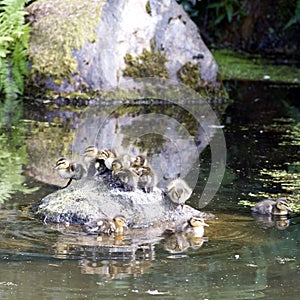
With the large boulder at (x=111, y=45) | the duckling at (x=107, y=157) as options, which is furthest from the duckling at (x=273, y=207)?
the large boulder at (x=111, y=45)

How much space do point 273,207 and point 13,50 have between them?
7201mm

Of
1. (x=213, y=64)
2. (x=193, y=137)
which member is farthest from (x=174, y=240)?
(x=213, y=64)

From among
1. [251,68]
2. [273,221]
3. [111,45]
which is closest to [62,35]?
[111,45]

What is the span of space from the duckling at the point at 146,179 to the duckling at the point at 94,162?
35 cm

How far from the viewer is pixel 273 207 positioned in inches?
262

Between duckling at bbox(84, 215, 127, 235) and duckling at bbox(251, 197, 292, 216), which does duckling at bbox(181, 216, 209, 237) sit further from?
duckling at bbox(251, 197, 292, 216)

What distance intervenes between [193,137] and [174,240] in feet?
14.3

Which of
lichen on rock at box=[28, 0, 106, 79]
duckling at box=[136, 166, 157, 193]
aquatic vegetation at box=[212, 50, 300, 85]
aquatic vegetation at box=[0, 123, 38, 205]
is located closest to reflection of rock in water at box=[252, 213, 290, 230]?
duckling at box=[136, 166, 157, 193]

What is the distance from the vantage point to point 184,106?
492 inches

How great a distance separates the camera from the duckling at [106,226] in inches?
237

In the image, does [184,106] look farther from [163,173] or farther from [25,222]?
[25,222]

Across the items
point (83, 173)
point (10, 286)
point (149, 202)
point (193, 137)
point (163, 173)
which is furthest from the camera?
point (193, 137)

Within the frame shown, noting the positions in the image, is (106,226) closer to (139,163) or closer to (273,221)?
(139,163)

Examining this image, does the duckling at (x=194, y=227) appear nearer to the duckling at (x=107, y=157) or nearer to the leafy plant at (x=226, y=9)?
the duckling at (x=107, y=157)
